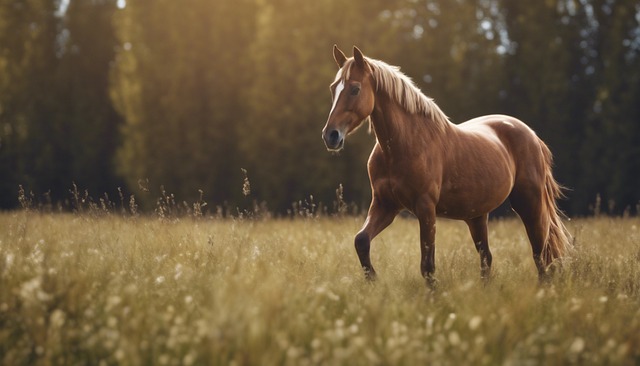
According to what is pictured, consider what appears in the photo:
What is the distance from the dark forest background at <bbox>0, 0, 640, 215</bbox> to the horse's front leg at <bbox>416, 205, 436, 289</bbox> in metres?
10.8

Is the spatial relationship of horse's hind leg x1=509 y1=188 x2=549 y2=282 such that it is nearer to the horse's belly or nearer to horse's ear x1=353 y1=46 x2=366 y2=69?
the horse's belly

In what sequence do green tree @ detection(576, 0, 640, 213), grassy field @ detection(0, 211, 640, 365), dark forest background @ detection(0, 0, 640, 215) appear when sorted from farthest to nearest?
dark forest background @ detection(0, 0, 640, 215)
green tree @ detection(576, 0, 640, 213)
grassy field @ detection(0, 211, 640, 365)

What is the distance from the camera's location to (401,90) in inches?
223

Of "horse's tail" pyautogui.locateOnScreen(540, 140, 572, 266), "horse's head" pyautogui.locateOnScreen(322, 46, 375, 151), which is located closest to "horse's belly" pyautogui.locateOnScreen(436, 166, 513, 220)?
"horse's tail" pyautogui.locateOnScreen(540, 140, 572, 266)

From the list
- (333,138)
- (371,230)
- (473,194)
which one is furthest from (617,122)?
(333,138)

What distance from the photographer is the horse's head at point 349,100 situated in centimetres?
522

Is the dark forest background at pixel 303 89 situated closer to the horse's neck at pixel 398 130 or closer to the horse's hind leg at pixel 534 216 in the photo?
the horse's hind leg at pixel 534 216

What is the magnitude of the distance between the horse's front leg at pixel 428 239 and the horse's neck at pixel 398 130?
22.2 inches

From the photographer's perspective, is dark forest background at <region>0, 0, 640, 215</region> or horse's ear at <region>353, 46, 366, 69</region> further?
dark forest background at <region>0, 0, 640, 215</region>

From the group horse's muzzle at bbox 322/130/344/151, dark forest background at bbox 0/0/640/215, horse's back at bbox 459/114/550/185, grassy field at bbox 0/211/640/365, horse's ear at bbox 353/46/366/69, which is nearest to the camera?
grassy field at bbox 0/211/640/365

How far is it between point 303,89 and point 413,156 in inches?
456

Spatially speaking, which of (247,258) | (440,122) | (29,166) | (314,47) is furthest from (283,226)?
(29,166)

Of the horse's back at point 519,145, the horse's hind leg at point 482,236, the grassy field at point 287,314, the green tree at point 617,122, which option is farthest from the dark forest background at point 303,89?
the grassy field at point 287,314

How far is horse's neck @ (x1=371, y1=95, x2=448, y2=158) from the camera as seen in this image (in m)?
5.54
